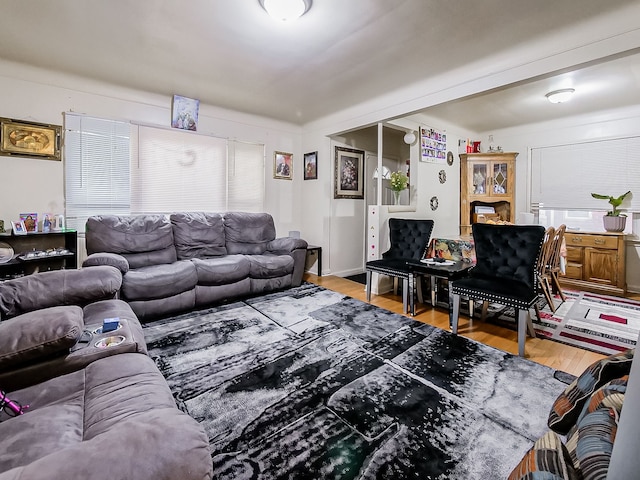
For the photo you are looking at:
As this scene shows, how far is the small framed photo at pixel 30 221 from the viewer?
3133 mm

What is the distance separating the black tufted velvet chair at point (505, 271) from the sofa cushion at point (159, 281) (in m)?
2.62

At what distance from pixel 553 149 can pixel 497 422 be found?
5085mm

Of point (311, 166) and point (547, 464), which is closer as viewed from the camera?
point (547, 464)

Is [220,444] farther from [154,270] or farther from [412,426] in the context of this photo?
[154,270]

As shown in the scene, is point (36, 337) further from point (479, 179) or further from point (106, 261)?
point (479, 179)

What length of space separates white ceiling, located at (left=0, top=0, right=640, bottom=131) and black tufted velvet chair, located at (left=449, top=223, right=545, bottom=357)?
1.62 m

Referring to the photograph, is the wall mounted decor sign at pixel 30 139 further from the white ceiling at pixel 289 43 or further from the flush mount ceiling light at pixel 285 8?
the flush mount ceiling light at pixel 285 8

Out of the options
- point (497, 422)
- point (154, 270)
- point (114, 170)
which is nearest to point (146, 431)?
point (497, 422)

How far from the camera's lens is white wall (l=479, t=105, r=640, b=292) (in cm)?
429

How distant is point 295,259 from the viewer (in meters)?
4.18

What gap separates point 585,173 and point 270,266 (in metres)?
4.98

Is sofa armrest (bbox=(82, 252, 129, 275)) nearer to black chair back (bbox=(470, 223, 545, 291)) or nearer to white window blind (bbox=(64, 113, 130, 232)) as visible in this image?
white window blind (bbox=(64, 113, 130, 232))

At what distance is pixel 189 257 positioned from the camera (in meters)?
3.79

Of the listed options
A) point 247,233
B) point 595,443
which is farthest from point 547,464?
point 247,233
